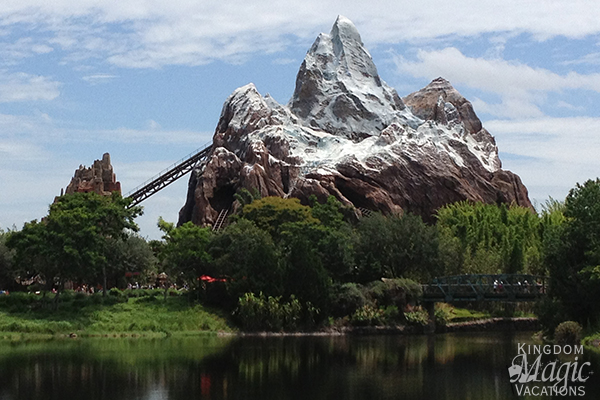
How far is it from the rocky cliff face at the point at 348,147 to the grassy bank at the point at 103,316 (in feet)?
69.1

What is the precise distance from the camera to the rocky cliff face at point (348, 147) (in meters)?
75.1

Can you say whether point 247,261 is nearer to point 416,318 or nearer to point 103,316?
point 103,316

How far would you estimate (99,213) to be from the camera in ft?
171

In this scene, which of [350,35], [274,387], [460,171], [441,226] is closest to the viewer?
[274,387]

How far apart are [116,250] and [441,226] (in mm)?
24864

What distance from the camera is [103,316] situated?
48969 millimetres

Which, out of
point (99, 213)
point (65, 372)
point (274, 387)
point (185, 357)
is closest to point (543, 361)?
point (274, 387)

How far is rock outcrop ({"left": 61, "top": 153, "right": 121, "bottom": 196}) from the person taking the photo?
80875 mm

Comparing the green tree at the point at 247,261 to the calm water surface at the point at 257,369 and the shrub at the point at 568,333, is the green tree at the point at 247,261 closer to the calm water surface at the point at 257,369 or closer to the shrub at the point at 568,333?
the calm water surface at the point at 257,369

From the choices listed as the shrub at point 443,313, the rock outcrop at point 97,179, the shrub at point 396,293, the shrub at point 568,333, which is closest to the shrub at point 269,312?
the shrub at point 396,293

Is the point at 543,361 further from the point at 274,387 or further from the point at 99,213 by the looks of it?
the point at 99,213

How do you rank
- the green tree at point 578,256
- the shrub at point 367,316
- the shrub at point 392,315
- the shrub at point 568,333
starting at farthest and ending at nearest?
the shrub at point 392,315 < the shrub at point 367,316 < the green tree at point 578,256 < the shrub at point 568,333

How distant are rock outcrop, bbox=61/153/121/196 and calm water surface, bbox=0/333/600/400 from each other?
38.1 metres

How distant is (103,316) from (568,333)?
24.1 metres
